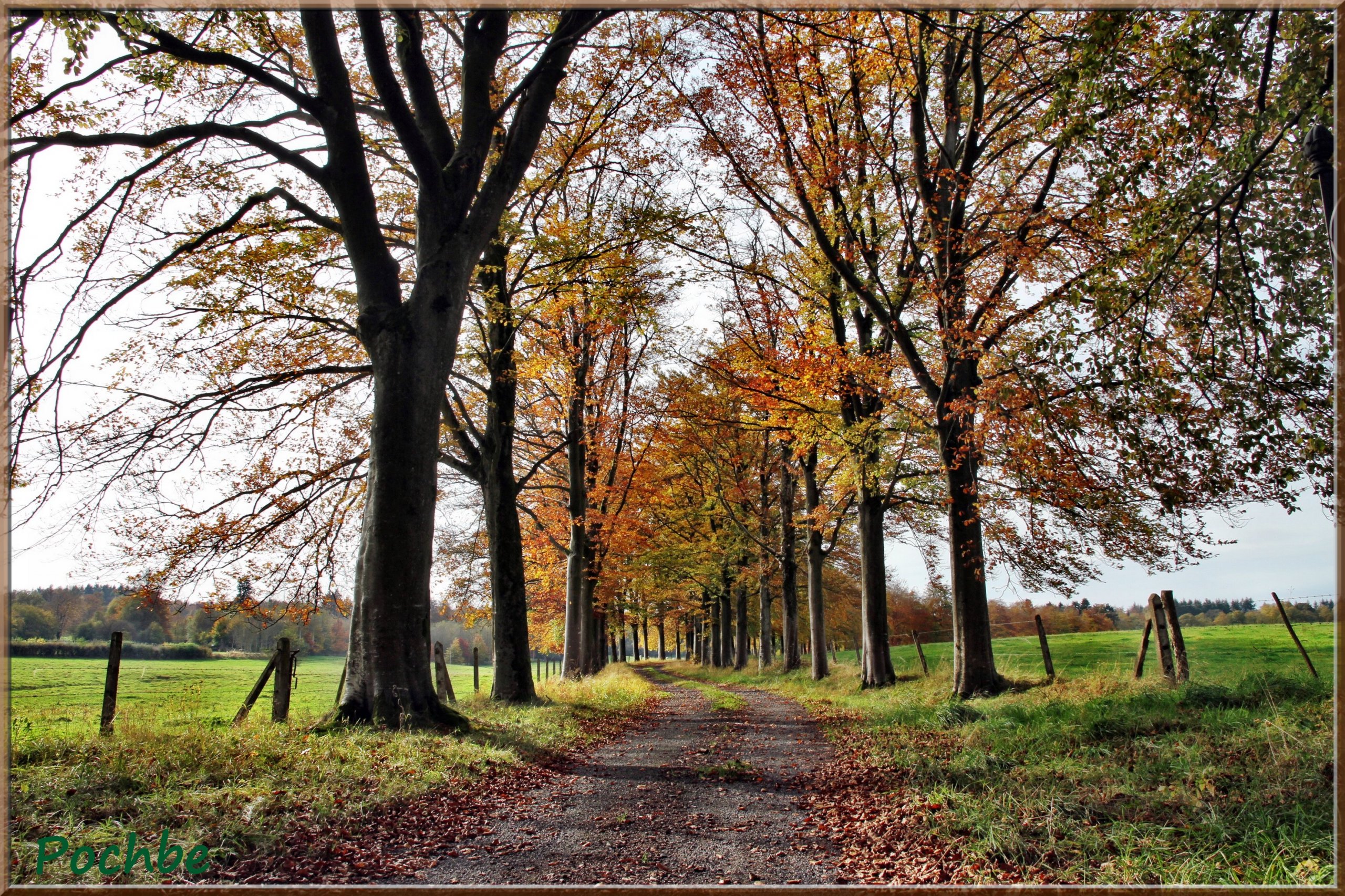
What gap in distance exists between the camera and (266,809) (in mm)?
4066

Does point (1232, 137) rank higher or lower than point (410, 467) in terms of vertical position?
higher

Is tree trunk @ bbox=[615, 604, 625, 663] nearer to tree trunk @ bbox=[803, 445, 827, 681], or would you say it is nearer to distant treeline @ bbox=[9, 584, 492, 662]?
tree trunk @ bbox=[803, 445, 827, 681]

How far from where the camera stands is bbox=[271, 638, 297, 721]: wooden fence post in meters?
9.47

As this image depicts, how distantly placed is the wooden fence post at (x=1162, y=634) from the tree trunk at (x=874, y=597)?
5.13 meters

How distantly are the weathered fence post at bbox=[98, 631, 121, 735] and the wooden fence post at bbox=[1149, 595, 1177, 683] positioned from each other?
12639 millimetres

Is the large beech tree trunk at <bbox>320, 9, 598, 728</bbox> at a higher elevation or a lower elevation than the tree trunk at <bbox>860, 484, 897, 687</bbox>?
higher

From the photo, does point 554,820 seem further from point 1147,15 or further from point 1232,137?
point 1232,137

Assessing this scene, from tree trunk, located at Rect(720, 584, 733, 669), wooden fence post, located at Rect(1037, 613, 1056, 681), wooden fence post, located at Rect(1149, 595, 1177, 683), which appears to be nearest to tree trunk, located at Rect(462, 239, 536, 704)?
wooden fence post, located at Rect(1037, 613, 1056, 681)

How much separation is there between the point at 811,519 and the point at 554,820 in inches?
513

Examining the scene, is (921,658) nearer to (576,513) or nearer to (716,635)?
(576,513)

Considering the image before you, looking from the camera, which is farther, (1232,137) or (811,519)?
(811,519)

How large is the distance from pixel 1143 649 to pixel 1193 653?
16.2ft

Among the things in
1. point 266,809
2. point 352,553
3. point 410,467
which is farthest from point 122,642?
point 266,809

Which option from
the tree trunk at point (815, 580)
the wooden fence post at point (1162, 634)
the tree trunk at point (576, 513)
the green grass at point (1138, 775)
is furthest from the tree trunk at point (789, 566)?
the green grass at point (1138, 775)
